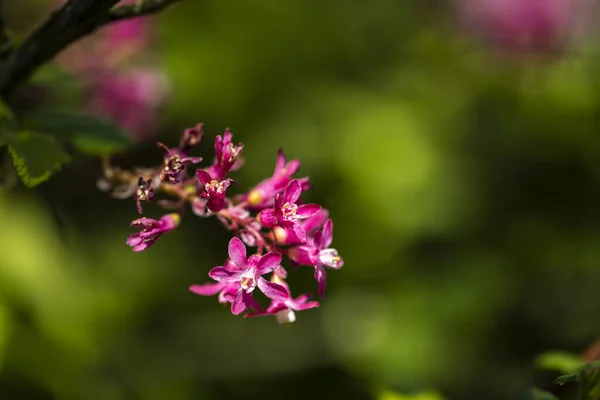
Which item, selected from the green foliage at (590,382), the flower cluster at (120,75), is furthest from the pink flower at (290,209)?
the flower cluster at (120,75)

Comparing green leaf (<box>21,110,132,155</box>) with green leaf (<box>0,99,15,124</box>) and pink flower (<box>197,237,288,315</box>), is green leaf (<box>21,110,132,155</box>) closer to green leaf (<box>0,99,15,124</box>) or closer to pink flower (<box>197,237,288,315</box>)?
green leaf (<box>0,99,15,124</box>)

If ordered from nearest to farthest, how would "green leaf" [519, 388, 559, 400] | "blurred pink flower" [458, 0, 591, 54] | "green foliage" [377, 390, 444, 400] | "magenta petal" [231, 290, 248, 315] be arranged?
"magenta petal" [231, 290, 248, 315] → "green leaf" [519, 388, 559, 400] → "green foliage" [377, 390, 444, 400] → "blurred pink flower" [458, 0, 591, 54]

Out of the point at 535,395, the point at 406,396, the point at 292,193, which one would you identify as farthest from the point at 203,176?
the point at 406,396

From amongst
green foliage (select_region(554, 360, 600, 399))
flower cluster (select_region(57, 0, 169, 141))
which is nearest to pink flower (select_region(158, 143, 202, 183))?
green foliage (select_region(554, 360, 600, 399))

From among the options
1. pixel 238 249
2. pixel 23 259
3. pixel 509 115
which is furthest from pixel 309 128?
pixel 238 249

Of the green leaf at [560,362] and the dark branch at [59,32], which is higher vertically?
the dark branch at [59,32]

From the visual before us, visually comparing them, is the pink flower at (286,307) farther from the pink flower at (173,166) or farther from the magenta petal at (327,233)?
Answer: the pink flower at (173,166)

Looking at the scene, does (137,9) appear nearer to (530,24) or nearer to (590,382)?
(590,382)

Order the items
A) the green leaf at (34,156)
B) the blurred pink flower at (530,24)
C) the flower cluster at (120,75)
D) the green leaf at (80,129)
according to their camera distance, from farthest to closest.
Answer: the blurred pink flower at (530,24) < the flower cluster at (120,75) < the green leaf at (80,129) < the green leaf at (34,156)
